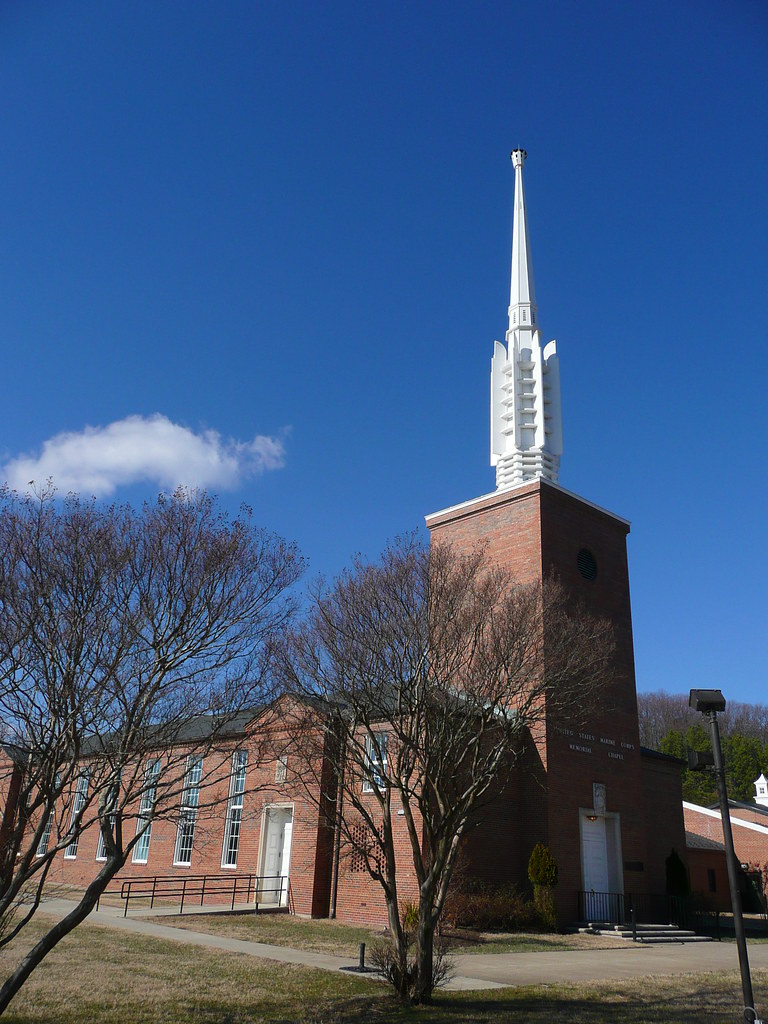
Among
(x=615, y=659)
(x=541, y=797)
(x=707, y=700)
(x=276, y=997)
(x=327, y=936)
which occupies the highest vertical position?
(x=615, y=659)

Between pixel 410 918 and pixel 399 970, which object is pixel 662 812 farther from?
pixel 399 970

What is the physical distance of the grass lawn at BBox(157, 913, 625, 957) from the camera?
17.8 metres

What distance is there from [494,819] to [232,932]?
822cm

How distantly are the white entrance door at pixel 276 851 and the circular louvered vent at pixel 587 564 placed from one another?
12384 millimetres

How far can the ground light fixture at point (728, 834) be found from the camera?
982 cm

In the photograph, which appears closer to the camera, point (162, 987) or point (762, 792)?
point (162, 987)

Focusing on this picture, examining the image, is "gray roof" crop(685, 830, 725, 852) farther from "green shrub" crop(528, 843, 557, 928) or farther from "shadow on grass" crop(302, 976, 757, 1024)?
"shadow on grass" crop(302, 976, 757, 1024)

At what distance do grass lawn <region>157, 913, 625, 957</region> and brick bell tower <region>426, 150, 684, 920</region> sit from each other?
261 centimetres

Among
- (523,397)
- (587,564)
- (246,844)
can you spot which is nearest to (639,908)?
(587,564)

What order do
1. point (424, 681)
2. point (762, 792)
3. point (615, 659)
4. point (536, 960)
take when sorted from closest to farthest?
point (424, 681), point (536, 960), point (615, 659), point (762, 792)

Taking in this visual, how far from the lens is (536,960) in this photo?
16.9 meters

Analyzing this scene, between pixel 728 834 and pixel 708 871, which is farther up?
pixel 728 834

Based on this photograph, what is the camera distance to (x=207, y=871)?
27.8 metres

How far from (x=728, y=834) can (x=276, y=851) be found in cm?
1913
